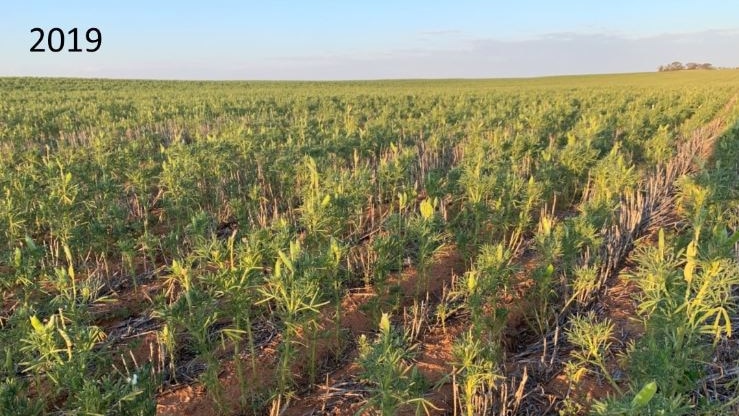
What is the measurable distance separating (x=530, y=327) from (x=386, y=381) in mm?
2153

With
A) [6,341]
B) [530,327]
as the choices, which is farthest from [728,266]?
[6,341]

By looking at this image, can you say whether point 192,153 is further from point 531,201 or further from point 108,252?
point 531,201

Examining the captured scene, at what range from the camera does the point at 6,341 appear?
12.0ft

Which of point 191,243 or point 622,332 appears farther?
point 191,243

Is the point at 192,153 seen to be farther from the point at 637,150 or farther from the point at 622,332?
the point at 637,150

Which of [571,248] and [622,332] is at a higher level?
[571,248]

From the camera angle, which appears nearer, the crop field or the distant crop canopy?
the crop field

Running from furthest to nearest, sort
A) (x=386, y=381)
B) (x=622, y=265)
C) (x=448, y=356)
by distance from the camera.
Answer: (x=622, y=265) < (x=448, y=356) < (x=386, y=381)

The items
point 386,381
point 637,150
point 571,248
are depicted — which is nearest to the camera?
point 386,381

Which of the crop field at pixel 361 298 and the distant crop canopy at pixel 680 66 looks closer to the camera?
the crop field at pixel 361 298

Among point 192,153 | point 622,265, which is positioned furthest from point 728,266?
point 192,153

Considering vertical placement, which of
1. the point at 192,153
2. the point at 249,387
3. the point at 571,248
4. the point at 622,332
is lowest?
the point at 249,387

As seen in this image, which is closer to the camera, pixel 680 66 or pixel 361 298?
pixel 361 298

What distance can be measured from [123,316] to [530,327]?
369 cm
